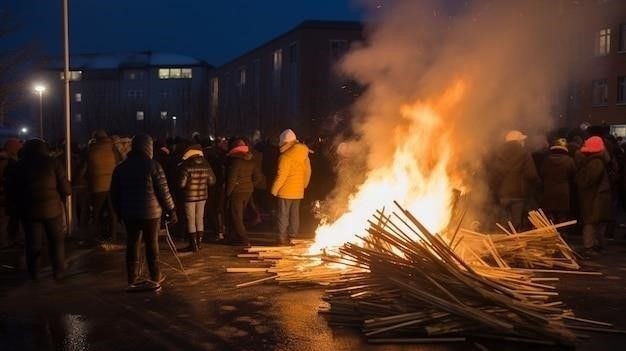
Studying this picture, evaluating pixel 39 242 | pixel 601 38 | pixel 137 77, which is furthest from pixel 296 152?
pixel 137 77

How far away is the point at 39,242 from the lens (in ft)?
28.8

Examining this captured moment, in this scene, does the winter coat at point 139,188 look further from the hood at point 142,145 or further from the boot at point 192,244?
the boot at point 192,244

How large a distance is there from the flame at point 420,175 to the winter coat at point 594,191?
2.30 metres

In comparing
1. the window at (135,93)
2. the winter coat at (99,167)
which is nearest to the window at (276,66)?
the window at (135,93)

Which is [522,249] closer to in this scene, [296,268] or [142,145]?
[296,268]

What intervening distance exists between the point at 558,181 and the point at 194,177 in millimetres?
6364

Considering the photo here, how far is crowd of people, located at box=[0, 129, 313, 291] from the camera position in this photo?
8.22 m

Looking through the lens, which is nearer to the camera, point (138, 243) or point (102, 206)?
point (138, 243)

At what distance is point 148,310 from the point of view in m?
7.23

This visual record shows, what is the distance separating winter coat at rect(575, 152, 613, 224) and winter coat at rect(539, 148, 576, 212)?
1.01 meters

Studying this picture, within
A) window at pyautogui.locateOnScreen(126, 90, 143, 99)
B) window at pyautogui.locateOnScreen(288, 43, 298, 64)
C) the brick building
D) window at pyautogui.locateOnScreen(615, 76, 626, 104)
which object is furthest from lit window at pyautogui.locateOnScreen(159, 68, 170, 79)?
window at pyautogui.locateOnScreen(615, 76, 626, 104)

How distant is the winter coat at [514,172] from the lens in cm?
1127

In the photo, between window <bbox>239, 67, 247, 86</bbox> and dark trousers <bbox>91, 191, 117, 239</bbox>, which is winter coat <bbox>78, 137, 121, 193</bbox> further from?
window <bbox>239, 67, 247, 86</bbox>

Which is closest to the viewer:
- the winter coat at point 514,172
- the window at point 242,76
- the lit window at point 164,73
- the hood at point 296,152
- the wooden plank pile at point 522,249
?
the wooden plank pile at point 522,249
